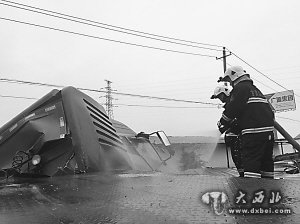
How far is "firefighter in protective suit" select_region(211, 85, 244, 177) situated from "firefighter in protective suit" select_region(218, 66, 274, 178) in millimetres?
180

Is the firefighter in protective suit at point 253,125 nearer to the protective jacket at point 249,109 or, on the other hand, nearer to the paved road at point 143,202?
the protective jacket at point 249,109

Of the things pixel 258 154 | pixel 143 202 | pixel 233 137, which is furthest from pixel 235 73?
pixel 143 202

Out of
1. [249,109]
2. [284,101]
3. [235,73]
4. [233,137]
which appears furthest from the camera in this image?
[284,101]

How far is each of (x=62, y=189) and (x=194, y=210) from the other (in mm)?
1162

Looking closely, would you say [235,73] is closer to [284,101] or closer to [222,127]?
[222,127]

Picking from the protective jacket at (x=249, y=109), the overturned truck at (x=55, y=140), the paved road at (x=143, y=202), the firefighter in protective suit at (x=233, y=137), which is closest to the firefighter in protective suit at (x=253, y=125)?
the protective jacket at (x=249, y=109)

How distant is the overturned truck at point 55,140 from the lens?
357 centimetres

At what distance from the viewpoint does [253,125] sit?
11.7 ft

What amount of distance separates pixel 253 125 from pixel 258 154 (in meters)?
0.30

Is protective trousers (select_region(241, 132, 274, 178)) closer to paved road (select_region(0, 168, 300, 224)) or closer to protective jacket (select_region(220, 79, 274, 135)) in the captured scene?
protective jacket (select_region(220, 79, 274, 135))

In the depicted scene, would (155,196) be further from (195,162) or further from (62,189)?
(195,162)

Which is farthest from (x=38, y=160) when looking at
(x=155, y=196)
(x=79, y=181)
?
(x=155, y=196)

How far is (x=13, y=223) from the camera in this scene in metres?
1.59

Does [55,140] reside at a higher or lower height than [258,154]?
higher
